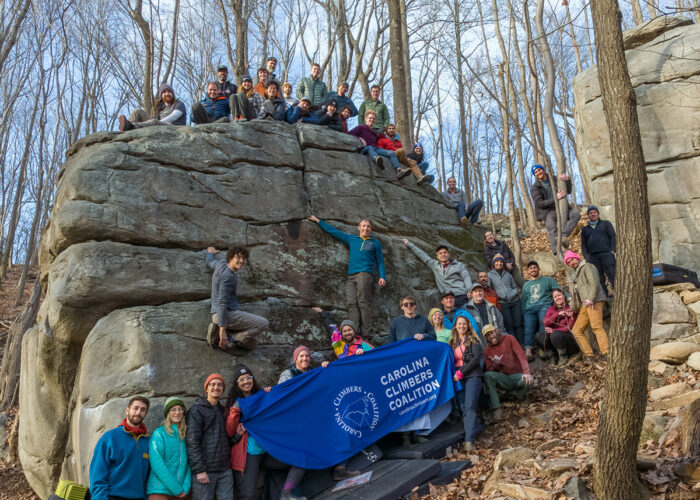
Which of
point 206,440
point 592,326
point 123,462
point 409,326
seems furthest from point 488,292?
point 123,462

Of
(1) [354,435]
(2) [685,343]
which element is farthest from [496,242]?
(1) [354,435]

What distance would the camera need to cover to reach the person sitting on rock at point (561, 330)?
9875 mm

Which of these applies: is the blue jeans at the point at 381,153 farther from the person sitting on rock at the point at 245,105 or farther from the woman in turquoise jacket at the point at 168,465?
the woman in turquoise jacket at the point at 168,465

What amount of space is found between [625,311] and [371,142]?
344 inches

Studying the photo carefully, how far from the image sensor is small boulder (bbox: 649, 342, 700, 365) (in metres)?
8.50

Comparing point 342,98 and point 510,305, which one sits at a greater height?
point 342,98

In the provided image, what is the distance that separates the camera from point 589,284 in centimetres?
961

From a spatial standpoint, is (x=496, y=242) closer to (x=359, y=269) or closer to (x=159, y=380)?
(x=359, y=269)

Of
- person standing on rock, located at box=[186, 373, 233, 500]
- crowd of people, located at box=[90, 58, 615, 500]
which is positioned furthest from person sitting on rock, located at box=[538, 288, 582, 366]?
person standing on rock, located at box=[186, 373, 233, 500]

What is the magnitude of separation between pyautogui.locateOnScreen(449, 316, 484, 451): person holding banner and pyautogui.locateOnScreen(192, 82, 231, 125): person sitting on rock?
6831 millimetres

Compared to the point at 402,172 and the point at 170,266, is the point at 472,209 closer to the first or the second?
the point at 402,172

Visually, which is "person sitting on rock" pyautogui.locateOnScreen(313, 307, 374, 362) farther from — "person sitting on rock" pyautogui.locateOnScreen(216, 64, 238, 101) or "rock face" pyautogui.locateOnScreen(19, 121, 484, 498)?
"person sitting on rock" pyautogui.locateOnScreen(216, 64, 238, 101)

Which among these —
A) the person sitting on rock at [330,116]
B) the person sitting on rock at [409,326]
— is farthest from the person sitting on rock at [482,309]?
the person sitting on rock at [330,116]

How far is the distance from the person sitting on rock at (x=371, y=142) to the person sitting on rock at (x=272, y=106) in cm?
183
